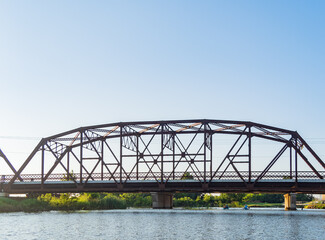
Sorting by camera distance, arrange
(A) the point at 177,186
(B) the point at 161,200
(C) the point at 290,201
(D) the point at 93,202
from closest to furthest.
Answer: (A) the point at 177,186 < (C) the point at 290,201 < (D) the point at 93,202 < (B) the point at 161,200

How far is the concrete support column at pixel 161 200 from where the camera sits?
9712 cm

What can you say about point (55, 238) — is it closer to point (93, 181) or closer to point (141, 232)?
point (141, 232)

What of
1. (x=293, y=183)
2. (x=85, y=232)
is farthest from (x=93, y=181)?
(x=85, y=232)

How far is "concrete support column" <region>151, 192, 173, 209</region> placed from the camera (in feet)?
319

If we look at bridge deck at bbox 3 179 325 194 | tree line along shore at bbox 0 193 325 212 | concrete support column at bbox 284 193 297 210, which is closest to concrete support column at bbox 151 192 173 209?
tree line along shore at bbox 0 193 325 212

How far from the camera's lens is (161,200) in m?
98.9

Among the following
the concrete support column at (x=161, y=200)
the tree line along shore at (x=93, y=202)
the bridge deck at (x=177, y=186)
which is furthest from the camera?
the concrete support column at (x=161, y=200)

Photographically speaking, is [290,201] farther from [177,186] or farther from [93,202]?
[93,202]

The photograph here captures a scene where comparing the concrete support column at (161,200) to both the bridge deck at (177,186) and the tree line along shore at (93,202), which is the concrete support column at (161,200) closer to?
the tree line along shore at (93,202)

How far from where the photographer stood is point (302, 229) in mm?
53406

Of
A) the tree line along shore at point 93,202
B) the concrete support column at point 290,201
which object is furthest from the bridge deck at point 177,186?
the concrete support column at point 290,201

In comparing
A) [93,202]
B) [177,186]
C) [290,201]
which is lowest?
[93,202]

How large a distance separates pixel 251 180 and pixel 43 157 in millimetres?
32982

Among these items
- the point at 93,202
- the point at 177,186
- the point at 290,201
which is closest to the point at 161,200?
the point at 93,202
